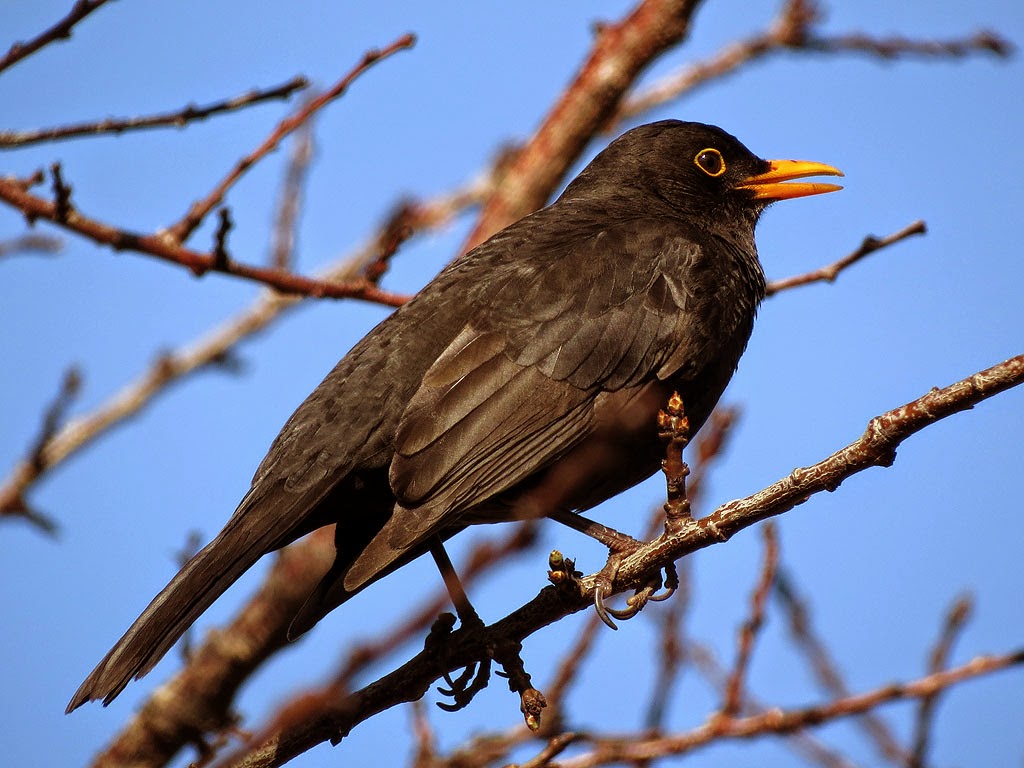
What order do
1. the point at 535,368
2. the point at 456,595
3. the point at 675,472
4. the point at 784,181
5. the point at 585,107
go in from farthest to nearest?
1. the point at 585,107
2. the point at 784,181
3. the point at 535,368
4. the point at 456,595
5. the point at 675,472

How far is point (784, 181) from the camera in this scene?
6441mm

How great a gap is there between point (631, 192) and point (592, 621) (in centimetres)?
256

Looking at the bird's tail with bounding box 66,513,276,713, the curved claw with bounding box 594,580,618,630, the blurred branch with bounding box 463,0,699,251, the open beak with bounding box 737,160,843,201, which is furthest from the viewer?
the blurred branch with bounding box 463,0,699,251

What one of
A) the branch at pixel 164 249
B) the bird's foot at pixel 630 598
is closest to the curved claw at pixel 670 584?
the bird's foot at pixel 630 598

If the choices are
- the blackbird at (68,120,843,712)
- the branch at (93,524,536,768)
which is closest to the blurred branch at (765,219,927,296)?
the blackbird at (68,120,843,712)

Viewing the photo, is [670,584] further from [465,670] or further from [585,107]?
[585,107]

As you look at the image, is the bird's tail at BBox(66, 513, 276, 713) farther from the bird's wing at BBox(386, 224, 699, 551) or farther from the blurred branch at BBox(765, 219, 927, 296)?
the blurred branch at BBox(765, 219, 927, 296)

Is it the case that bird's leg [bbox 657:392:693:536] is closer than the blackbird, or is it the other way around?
bird's leg [bbox 657:392:693:536]

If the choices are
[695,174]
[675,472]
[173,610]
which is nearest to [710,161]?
[695,174]

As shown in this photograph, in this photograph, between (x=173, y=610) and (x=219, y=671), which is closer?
(x=173, y=610)

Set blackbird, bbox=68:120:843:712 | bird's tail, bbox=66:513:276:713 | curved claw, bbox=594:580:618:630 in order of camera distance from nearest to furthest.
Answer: bird's tail, bbox=66:513:276:713 → curved claw, bbox=594:580:618:630 → blackbird, bbox=68:120:843:712

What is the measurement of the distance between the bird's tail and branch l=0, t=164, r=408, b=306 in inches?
42.1

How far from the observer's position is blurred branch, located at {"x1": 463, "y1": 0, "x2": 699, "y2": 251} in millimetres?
7109

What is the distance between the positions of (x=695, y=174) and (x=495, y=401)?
217 cm
